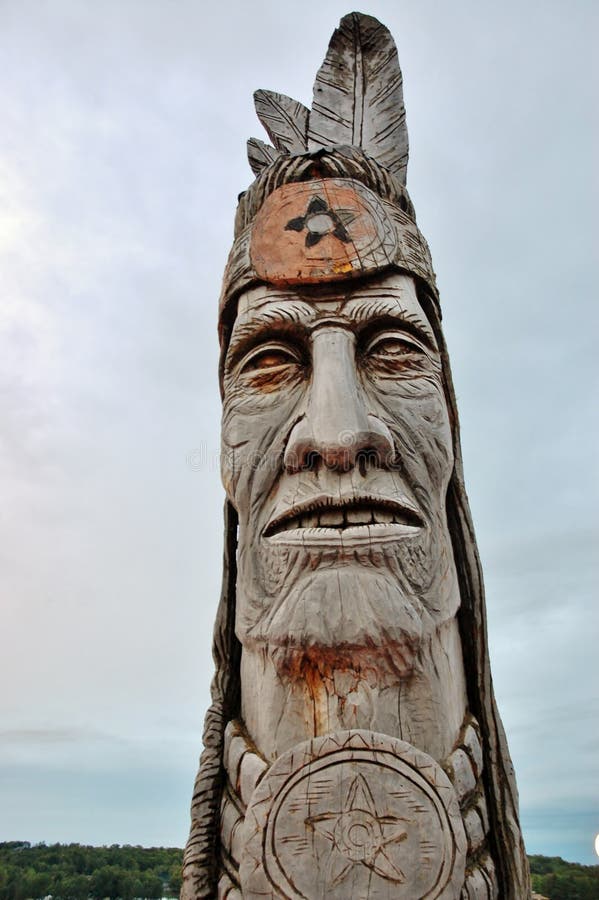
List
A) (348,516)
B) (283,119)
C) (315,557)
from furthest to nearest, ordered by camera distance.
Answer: (283,119) < (348,516) < (315,557)

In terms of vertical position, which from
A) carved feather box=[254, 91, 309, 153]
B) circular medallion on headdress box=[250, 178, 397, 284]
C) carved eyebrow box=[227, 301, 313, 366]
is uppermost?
carved feather box=[254, 91, 309, 153]

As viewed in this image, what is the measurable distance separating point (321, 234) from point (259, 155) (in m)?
1.66

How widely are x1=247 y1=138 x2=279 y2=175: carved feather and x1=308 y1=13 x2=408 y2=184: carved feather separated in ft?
1.02

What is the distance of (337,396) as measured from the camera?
9.50 ft

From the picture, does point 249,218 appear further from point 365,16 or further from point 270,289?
point 365,16

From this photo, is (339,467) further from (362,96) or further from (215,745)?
(362,96)

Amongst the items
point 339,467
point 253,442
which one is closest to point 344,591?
point 339,467

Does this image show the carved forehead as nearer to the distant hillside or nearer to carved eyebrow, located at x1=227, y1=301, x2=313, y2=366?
carved eyebrow, located at x1=227, y1=301, x2=313, y2=366

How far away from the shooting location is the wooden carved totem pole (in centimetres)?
215

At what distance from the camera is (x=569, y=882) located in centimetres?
1309

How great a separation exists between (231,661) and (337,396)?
149cm

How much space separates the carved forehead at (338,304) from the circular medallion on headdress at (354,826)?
1985 mm

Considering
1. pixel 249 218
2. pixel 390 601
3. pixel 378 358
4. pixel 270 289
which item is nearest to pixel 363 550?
pixel 390 601

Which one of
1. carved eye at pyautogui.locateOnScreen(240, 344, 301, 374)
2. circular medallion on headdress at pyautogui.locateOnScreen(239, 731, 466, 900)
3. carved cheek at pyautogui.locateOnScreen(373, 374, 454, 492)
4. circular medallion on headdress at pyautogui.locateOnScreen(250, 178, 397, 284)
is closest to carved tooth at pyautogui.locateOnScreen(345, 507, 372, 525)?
carved cheek at pyautogui.locateOnScreen(373, 374, 454, 492)
